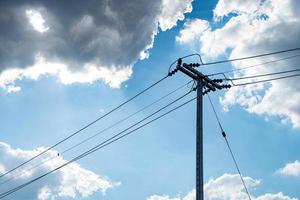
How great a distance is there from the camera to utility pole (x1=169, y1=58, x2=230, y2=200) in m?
24.6

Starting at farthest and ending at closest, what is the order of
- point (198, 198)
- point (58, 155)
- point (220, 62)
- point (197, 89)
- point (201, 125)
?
point (58, 155)
point (220, 62)
point (197, 89)
point (201, 125)
point (198, 198)

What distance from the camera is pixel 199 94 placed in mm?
27812

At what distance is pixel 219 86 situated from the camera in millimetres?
29266

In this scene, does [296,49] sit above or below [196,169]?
above

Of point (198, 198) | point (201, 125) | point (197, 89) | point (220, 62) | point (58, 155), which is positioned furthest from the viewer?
point (58, 155)

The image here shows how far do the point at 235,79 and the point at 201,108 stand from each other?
454 centimetres

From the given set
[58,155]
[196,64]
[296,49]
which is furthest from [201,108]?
[58,155]

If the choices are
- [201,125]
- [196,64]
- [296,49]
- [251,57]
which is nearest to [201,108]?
[201,125]

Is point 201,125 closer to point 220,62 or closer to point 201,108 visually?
point 201,108

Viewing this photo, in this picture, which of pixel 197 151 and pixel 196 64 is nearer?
pixel 197 151

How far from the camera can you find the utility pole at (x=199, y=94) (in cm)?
2461

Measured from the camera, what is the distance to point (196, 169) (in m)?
25.0

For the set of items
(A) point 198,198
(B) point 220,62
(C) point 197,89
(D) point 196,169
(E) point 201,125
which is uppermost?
(B) point 220,62

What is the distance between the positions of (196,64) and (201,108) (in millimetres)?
2934
